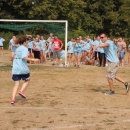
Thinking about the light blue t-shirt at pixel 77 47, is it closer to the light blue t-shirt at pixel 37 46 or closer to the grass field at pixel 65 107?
the light blue t-shirt at pixel 37 46

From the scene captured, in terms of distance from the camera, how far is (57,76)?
682 inches

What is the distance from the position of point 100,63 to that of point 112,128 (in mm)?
14640

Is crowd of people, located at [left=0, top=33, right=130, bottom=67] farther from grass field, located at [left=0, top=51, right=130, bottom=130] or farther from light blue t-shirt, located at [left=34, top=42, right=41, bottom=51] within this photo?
grass field, located at [left=0, top=51, right=130, bottom=130]

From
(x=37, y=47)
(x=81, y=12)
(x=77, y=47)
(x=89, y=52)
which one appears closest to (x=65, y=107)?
(x=77, y=47)

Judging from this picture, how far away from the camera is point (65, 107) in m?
10.4

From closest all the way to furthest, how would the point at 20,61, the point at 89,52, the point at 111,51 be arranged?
the point at 20,61
the point at 111,51
the point at 89,52

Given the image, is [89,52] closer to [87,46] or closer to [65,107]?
[87,46]

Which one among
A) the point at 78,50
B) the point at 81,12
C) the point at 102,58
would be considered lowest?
the point at 102,58

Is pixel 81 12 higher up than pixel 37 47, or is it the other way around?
pixel 81 12

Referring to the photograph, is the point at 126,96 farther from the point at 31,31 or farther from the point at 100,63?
the point at 31,31

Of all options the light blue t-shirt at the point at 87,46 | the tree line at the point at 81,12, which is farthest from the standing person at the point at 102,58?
the tree line at the point at 81,12

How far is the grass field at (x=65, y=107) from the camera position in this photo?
28.0 feet

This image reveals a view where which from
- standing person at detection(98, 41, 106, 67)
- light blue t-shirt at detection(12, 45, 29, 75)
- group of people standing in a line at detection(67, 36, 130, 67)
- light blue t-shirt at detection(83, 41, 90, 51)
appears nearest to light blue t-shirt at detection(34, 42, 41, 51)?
group of people standing in a line at detection(67, 36, 130, 67)

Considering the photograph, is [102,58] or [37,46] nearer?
[102,58]
